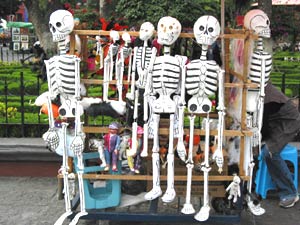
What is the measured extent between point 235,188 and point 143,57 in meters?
1.26

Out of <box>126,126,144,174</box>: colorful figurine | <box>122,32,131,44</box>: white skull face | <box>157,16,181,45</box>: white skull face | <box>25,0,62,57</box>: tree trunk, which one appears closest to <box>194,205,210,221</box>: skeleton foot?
<box>126,126,144,174</box>: colorful figurine

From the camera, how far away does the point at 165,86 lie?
12.3 ft

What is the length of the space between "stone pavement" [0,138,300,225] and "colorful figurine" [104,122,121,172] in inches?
30.3

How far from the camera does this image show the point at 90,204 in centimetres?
416

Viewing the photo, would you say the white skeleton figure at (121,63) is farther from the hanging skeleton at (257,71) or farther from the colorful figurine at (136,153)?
the hanging skeleton at (257,71)

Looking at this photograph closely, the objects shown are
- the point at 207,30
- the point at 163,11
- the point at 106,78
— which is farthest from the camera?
the point at 163,11

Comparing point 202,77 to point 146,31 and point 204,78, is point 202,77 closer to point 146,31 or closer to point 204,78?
point 204,78

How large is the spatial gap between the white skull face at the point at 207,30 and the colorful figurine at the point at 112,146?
0.97 m

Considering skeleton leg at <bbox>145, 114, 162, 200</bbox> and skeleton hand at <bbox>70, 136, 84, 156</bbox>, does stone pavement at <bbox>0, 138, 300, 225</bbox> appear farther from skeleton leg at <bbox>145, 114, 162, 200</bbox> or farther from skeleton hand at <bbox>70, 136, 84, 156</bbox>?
skeleton hand at <bbox>70, 136, 84, 156</bbox>

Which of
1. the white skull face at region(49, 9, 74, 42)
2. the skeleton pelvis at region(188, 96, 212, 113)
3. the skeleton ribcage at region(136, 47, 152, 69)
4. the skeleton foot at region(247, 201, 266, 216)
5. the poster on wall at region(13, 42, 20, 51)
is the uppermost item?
A: the poster on wall at region(13, 42, 20, 51)

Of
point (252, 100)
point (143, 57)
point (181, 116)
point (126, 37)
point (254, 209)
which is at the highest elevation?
point (126, 37)

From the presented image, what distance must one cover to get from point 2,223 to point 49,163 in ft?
4.34

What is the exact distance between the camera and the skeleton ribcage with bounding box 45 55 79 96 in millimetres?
3834

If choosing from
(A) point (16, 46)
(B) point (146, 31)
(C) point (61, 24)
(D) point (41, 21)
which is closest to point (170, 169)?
(B) point (146, 31)
